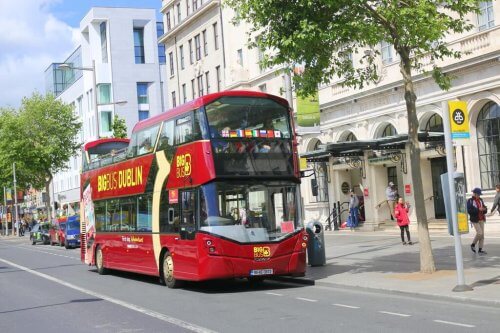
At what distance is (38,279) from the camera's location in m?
20.5

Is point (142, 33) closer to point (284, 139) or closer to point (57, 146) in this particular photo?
point (57, 146)

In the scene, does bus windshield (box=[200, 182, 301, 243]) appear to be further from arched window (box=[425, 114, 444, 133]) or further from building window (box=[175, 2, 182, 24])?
building window (box=[175, 2, 182, 24])

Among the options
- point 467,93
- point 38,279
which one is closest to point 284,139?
point 38,279

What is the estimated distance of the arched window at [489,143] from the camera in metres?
24.4

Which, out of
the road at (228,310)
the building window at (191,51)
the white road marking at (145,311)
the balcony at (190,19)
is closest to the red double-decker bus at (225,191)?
the road at (228,310)

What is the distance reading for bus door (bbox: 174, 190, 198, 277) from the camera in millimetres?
14594

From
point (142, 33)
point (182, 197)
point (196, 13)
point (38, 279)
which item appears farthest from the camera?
point (142, 33)

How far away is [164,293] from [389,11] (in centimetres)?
776

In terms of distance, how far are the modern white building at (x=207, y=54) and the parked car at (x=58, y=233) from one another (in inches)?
515

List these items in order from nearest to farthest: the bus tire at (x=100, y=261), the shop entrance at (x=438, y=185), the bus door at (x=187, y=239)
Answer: the bus door at (x=187, y=239), the bus tire at (x=100, y=261), the shop entrance at (x=438, y=185)

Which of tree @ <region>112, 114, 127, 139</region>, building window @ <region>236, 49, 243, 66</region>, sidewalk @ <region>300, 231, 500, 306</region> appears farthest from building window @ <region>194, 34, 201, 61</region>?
sidewalk @ <region>300, 231, 500, 306</region>

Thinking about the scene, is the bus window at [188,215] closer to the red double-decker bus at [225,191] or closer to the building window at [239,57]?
the red double-decker bus at [225,191]

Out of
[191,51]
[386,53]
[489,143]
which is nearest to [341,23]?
[489,143]

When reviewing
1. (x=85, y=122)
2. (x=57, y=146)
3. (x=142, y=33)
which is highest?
(x=142, y=33)
